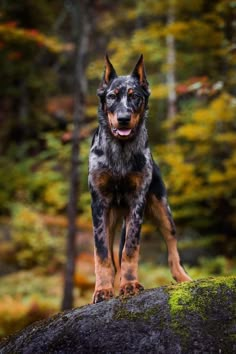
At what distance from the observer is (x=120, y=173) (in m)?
4.59

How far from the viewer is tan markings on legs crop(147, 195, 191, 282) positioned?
507 cm

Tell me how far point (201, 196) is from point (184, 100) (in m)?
11.0

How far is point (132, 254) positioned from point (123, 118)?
3.69 ft

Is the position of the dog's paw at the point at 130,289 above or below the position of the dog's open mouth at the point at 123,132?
below

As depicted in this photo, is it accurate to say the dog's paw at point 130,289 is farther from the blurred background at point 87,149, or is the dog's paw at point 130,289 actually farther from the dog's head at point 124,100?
the blurred background at point 87,149

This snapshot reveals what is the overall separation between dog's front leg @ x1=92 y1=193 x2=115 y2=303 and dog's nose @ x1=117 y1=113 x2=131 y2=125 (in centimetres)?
71

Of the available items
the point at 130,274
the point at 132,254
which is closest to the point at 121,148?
the point at 132,254

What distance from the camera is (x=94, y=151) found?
480cm

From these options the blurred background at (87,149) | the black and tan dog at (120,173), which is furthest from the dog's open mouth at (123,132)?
the blurred background at (87,149)

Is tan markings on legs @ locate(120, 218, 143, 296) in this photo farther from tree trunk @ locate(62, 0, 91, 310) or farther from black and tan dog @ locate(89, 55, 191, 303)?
tree trunk @ locate(62, 0, 91, 310)

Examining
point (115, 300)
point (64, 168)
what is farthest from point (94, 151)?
point (64, 168)

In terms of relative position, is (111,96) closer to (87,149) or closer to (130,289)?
(130,289)

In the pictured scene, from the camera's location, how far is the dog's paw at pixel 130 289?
4.35 meters

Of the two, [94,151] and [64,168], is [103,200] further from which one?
[64,168]
